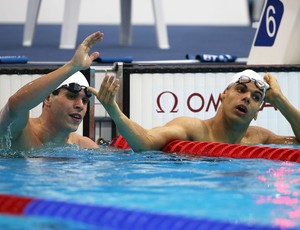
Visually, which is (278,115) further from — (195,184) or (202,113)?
(195,184)

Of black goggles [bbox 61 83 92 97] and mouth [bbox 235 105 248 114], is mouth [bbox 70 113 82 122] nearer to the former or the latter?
black goggles [bbox 61 83 92 97]

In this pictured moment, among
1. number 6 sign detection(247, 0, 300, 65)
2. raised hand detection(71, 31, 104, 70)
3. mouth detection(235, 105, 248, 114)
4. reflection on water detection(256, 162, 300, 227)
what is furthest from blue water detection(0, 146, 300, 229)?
number 6 sign detection(247, 0, 300, 65)

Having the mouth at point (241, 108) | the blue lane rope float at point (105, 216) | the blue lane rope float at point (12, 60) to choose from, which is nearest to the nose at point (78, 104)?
the mouth at point (241, 108)

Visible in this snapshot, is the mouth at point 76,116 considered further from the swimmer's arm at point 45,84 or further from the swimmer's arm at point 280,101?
the swimmer's arm at point 280,101

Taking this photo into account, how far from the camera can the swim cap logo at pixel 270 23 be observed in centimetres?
669

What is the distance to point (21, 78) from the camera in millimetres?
5801

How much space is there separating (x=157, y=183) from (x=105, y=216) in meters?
0.92

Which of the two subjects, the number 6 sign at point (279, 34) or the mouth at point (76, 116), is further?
the number 6 sign at point (279, 34)

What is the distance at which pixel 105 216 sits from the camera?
9.73 feet

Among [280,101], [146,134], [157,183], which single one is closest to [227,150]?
[146,134]

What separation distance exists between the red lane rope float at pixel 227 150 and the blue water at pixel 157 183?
0.27ft

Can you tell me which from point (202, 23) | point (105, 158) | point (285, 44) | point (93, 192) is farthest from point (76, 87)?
point (202, 23)

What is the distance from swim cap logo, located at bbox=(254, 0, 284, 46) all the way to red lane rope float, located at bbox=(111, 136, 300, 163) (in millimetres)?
2026

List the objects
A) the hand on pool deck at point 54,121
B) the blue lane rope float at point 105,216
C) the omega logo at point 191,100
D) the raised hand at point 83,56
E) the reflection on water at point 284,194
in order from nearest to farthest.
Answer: the blue lane rope float at point 105,216
the reflection on water at point 284,194
the raised hand at point 83,56
the hand on pool deck at point 54,121
the omega logo at point 191,100
